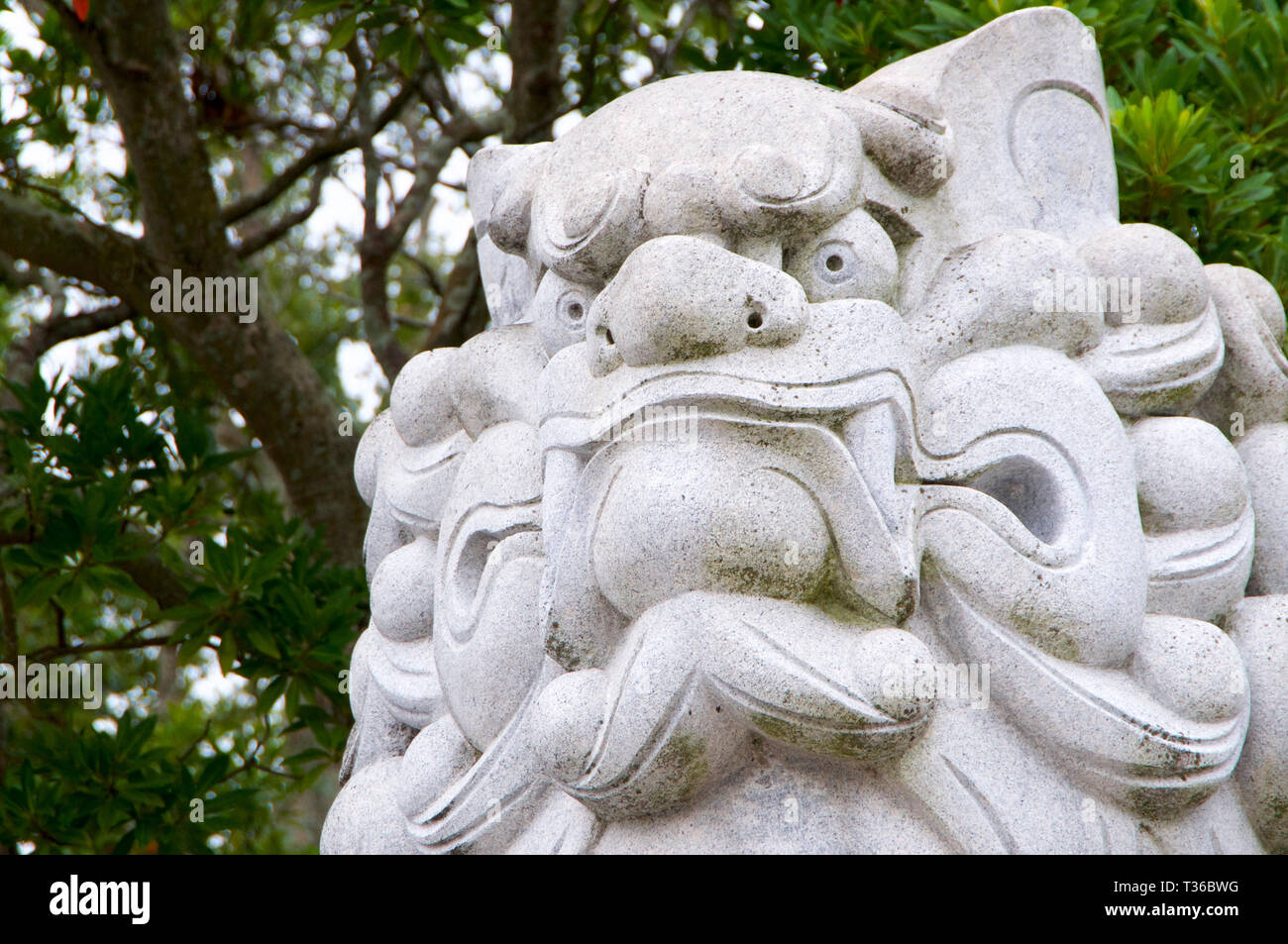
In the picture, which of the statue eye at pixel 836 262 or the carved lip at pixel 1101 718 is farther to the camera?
the statue eye at pixel 836 262

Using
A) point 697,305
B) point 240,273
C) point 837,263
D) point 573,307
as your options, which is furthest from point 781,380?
point 240,273

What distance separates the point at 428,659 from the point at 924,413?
1.08 meters

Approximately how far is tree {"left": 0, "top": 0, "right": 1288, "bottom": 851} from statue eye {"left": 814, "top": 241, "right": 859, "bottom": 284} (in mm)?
1223

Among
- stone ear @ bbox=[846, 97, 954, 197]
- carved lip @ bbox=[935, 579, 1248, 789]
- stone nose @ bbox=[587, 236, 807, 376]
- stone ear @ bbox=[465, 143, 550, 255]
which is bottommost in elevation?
carved lip @ bbox=[935, 579, 1248, 789]

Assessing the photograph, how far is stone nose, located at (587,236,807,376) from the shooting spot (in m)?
2.34

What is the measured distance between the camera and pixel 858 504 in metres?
2.34

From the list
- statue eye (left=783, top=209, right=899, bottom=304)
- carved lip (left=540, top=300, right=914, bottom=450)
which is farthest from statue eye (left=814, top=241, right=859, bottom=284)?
carved lip (left=540, top=300, right=914, bottom=450)

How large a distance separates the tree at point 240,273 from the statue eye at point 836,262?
4.01ft

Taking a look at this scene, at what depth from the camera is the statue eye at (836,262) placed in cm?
257

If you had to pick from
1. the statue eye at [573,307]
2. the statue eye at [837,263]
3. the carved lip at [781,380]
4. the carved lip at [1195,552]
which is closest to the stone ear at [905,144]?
the statue eye at [837,263]

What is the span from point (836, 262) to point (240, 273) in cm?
276

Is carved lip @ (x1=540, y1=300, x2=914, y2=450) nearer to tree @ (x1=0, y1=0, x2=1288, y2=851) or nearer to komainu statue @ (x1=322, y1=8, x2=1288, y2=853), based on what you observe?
komainu statue @ (x1=322, y1=8, x2=1288, y2=853)

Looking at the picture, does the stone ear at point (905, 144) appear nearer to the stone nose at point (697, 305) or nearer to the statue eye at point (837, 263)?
the statue eye at point (837, 263)

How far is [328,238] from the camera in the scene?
32.3ft
